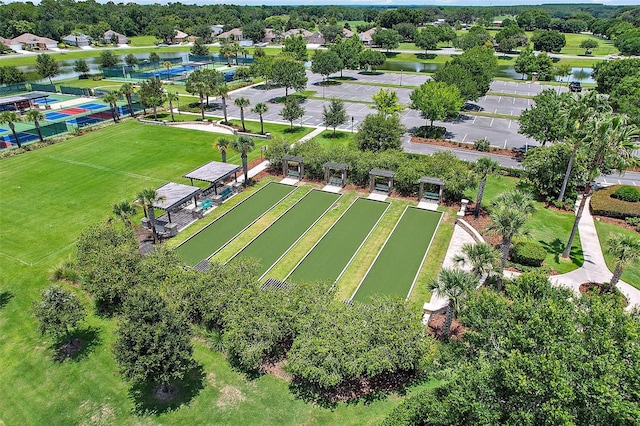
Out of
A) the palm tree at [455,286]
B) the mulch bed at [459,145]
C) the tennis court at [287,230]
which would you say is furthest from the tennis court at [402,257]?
the mulch bed at [459,145]

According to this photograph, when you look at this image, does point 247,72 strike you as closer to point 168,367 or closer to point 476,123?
point 476,123

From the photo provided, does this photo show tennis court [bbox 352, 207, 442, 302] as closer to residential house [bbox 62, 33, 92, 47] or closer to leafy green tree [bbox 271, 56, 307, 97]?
leafy green tree [bbox 271, 56, 307, 97]

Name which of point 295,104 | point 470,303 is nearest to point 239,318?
point 470,303

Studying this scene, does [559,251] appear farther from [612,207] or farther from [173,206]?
[173,206]

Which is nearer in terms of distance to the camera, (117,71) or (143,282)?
(143,282)

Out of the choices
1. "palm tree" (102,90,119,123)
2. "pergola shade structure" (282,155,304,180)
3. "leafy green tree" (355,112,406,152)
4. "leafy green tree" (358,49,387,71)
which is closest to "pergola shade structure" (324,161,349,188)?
"pergola shade structure" (282,155,304,180)

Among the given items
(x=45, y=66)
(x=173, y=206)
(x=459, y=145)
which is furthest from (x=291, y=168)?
(x=45, y=66)
